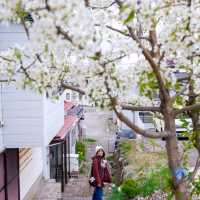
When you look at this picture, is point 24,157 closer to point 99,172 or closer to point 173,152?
point 99,172

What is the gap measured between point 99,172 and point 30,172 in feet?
6.53

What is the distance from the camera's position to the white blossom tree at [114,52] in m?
2.00

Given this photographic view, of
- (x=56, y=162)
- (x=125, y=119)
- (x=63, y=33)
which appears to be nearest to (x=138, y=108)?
(x=125, y=119)

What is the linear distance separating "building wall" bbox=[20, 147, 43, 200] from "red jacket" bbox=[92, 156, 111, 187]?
55.1 inches

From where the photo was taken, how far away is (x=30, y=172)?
9164 millimetres

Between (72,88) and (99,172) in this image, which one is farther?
(99,172)

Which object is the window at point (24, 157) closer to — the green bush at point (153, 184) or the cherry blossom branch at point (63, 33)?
the green bush at point (153, 184)

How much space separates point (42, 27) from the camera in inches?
77.2

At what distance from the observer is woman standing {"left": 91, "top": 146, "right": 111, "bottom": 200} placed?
7.66 m

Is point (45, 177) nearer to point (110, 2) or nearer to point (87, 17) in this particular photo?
point (110, 2)

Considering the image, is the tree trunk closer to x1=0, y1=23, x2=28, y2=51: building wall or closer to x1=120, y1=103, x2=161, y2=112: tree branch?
x1=120, y1=103, x2=161, y2=112: tree branch

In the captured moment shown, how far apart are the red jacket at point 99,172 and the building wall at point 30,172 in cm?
140

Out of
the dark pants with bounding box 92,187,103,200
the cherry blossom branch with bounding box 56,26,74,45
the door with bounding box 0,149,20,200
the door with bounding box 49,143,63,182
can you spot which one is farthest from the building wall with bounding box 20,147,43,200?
the cherry blossom branch with bounding box 56,26,74,45

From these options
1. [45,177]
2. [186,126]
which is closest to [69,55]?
[186,126]
